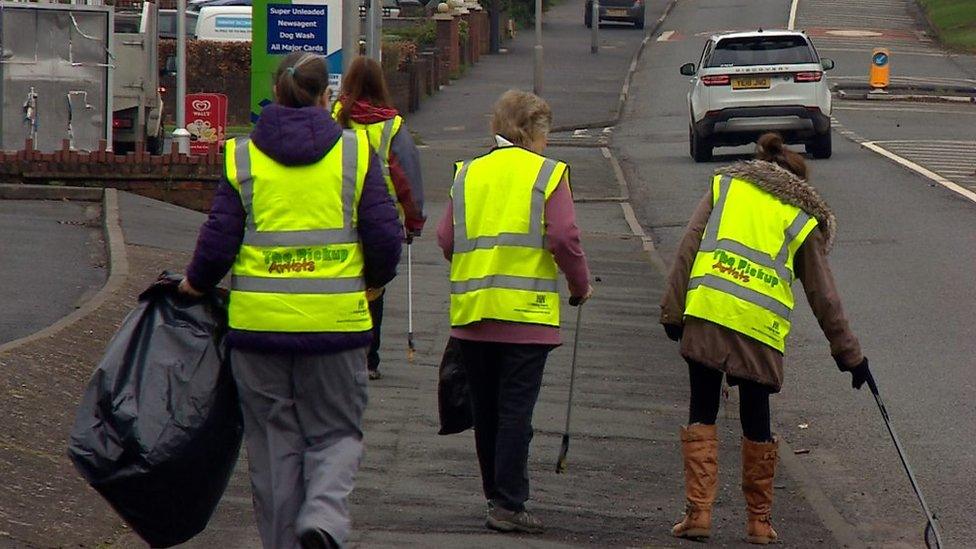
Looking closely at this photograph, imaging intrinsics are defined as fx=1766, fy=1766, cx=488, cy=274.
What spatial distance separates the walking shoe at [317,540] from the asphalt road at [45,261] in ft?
14.2

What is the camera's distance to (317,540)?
550 centimetres

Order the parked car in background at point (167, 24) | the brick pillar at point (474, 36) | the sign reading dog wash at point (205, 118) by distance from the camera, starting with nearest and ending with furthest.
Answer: the sign reading dog wash at point (205, 118)
the parked car in background at point (167, 24)
the brick pillar at point (474, 36)

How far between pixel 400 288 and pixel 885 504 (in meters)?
6.31

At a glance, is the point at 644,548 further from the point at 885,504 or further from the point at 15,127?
the point at 15,127

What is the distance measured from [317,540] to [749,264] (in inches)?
84.6

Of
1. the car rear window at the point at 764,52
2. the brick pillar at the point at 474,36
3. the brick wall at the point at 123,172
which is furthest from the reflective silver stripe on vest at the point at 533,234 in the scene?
the brick pillar at the point at 474,36

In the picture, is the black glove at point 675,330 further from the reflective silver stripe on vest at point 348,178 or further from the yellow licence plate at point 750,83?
the yellow licence plate at point 750,83

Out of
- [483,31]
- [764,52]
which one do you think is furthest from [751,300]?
[483,31]

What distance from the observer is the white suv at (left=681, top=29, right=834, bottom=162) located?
79.2 ft

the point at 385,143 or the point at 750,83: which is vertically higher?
the point at 385,143

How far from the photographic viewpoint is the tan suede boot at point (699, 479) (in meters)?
6.77

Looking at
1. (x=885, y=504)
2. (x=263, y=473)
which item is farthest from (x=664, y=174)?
(x=263, y=473)

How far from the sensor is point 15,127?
19.5 m

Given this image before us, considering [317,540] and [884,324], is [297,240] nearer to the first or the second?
[317,540]
